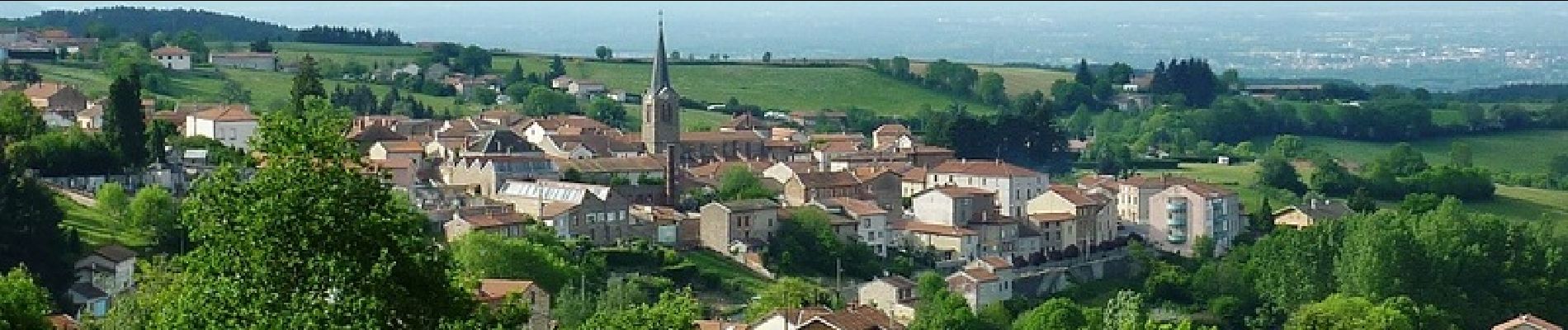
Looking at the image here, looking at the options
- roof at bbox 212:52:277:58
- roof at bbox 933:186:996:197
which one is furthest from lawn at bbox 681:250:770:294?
roof at bbox 212:52:277:58

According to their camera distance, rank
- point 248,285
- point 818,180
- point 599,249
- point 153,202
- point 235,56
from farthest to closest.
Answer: point 235,56, point 818,180, point 599,249, point 153,202, point 248,285

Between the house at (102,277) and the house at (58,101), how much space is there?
20.3 metres

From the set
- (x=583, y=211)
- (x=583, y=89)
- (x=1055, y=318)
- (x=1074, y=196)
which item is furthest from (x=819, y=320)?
(x=583, y=89)

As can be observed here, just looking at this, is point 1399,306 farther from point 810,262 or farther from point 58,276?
point 58,276

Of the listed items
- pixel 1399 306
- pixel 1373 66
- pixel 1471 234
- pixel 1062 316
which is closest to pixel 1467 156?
pixel 1471 234

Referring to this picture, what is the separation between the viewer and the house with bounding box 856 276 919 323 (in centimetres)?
4378

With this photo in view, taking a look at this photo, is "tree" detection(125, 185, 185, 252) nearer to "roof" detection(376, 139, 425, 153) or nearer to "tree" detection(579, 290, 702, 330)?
"roof" detection(376, 139, 425, 153)

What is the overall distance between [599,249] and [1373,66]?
135083 mm

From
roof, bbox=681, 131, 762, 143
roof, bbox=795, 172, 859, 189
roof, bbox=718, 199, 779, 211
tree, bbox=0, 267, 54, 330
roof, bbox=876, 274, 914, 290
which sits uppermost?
tree, bbox=0, 267, 54, 330

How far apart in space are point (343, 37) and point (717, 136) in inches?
2068

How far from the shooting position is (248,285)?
Result: 12719 millimetres

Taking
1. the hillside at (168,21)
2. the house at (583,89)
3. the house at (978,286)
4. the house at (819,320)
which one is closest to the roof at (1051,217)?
the house at (978,286)

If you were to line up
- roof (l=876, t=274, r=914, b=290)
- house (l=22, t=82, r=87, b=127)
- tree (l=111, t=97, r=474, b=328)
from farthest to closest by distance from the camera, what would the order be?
house (l=22, t=82, r=87, b=127), roof (l=876, t=274, r=914, b=290), tree (l=111, t=97, r=474, b=328)

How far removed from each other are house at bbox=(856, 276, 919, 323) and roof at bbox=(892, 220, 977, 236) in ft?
19.4
